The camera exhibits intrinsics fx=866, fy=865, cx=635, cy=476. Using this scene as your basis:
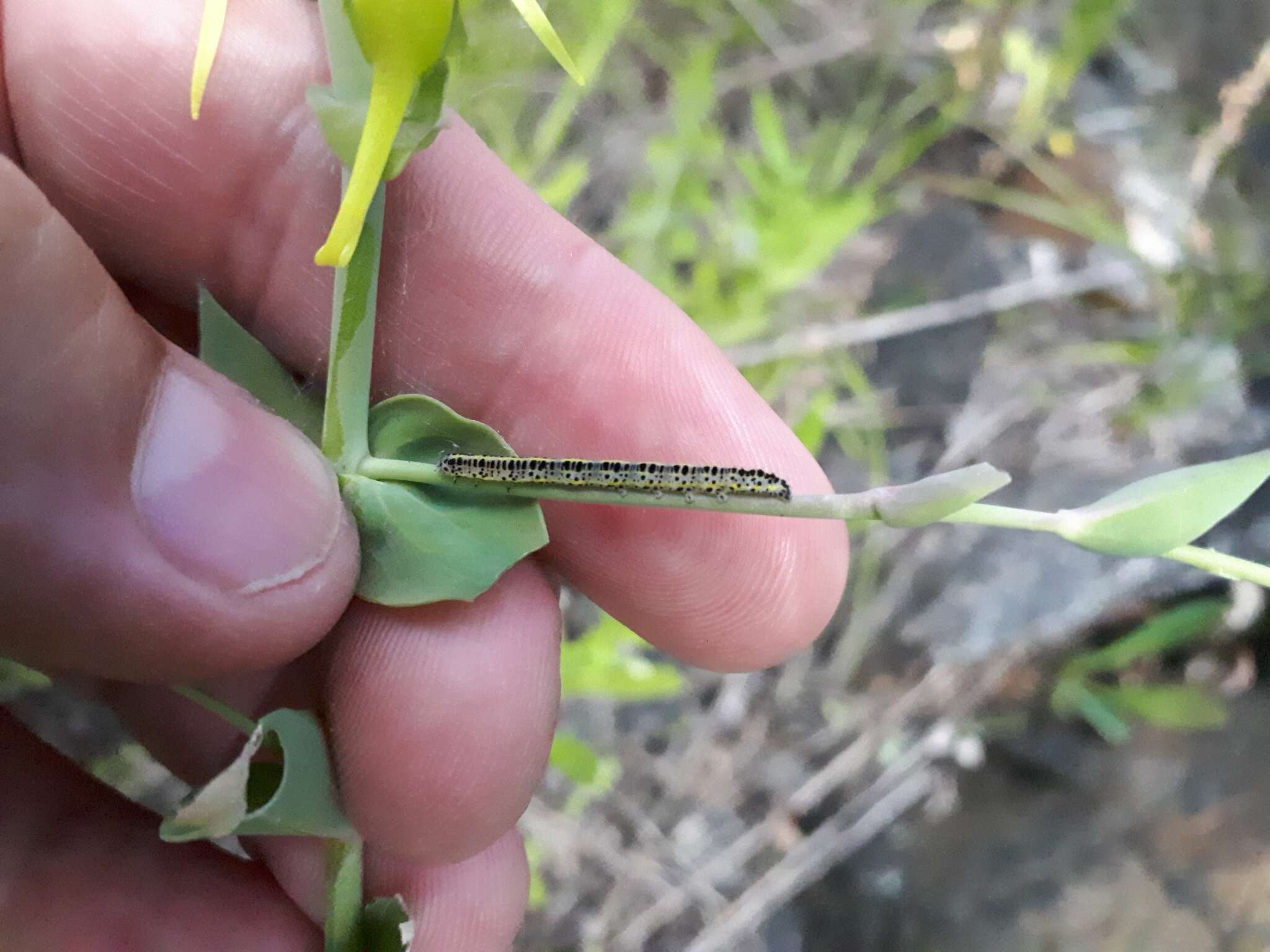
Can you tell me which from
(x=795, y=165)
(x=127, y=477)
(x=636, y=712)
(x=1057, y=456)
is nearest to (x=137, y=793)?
(x=636, y=712)

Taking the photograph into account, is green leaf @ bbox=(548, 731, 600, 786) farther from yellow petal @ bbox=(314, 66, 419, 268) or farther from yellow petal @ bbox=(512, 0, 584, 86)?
yellow petal @ bbox=(512, 0, 584, 86)

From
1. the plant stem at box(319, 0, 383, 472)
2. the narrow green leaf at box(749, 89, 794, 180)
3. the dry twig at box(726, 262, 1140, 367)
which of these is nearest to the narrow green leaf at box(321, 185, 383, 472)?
the plant stem at box(319, 0, 383, 472)

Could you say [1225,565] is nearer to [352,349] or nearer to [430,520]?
[430,520]

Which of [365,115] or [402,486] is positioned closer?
[365,115]

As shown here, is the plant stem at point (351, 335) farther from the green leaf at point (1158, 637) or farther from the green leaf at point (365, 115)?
the green leaf at point (1158, 637)

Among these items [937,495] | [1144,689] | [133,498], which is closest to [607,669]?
[133,498]

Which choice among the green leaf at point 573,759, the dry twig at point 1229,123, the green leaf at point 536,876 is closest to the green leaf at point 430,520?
the green leaf at point 573,759
